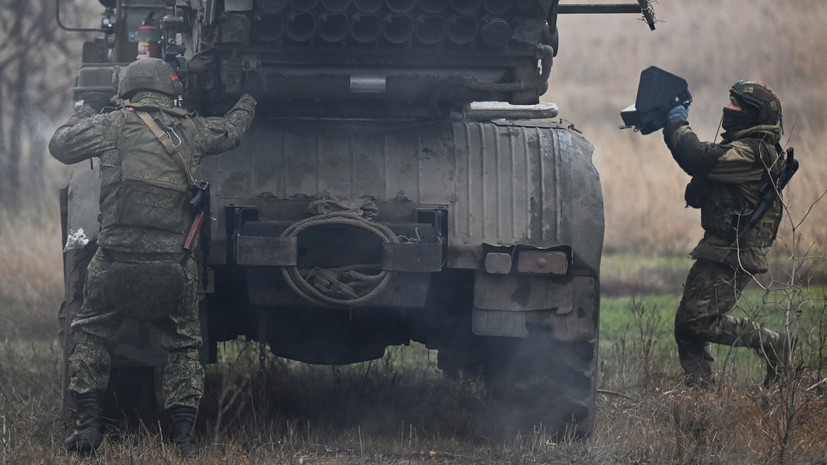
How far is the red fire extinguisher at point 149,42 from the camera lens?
7.58 m

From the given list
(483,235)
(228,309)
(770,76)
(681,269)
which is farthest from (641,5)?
(770,76)

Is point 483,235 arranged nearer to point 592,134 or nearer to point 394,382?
point 394,382

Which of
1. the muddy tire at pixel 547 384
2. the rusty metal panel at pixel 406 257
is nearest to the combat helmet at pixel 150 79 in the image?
the rusty metal panel at pixel 406 257

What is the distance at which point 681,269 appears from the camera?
42.9ft

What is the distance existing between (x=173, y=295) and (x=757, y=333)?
338 cm

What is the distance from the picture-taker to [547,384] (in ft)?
21.3

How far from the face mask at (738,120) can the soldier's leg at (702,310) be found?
0.77 metres

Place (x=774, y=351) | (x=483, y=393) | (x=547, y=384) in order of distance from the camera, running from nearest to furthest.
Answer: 1. (x=547, y=384)
2. (x=774, y=351)
3. (x=483, y=393)

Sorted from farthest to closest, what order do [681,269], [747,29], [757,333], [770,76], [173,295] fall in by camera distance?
[747,29] → [770,76] → [681,269] → [757,333] → [173,295]

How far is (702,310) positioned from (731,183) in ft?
2.46

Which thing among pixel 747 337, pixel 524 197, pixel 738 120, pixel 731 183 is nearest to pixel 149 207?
pixel 524 197

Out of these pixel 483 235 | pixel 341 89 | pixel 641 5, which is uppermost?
pixel 641 5

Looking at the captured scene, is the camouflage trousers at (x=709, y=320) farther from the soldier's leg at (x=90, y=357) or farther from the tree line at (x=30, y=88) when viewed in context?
the tree line at (x=30, y=88)

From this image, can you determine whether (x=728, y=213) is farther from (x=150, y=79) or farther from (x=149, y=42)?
(x=149, y=42)
